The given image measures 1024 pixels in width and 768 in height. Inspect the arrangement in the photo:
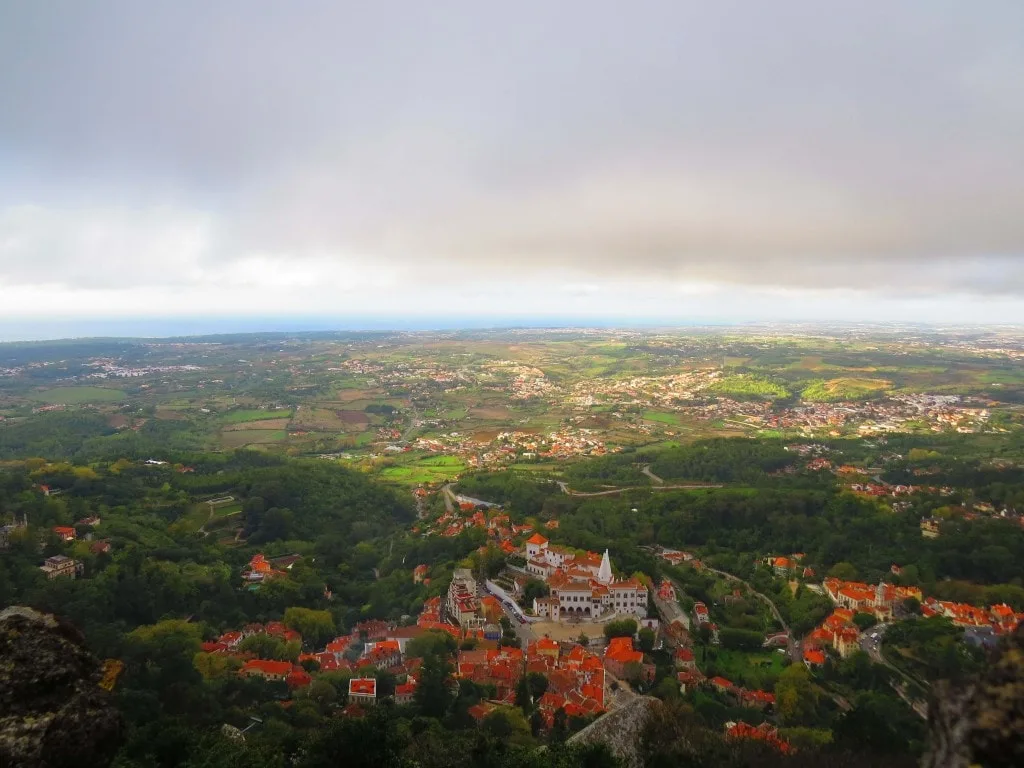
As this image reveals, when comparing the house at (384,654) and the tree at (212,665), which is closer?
the tree at (212,665)

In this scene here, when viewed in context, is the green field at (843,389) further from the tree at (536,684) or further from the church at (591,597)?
the tree at (536,684)

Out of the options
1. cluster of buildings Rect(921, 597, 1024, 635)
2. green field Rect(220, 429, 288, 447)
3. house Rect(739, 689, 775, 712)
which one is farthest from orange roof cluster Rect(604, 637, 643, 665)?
green field Rect(220, 429, 288, 447)

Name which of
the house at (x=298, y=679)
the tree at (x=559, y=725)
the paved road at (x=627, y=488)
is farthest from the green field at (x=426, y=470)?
the tree at (x=559, y=725)

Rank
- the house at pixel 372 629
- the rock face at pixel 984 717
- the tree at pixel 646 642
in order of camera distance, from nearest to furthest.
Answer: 1. the rock face at pixel 984 717
2. the tree at pixel 646 642
3. the house at pixel 372 629

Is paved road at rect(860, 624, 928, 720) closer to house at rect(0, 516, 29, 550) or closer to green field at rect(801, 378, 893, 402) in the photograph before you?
house at rect(0, 516, 29, 550)

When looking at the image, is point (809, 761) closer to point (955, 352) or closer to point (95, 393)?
point (95, 393)

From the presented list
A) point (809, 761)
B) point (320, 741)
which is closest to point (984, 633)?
point (809, 761)
